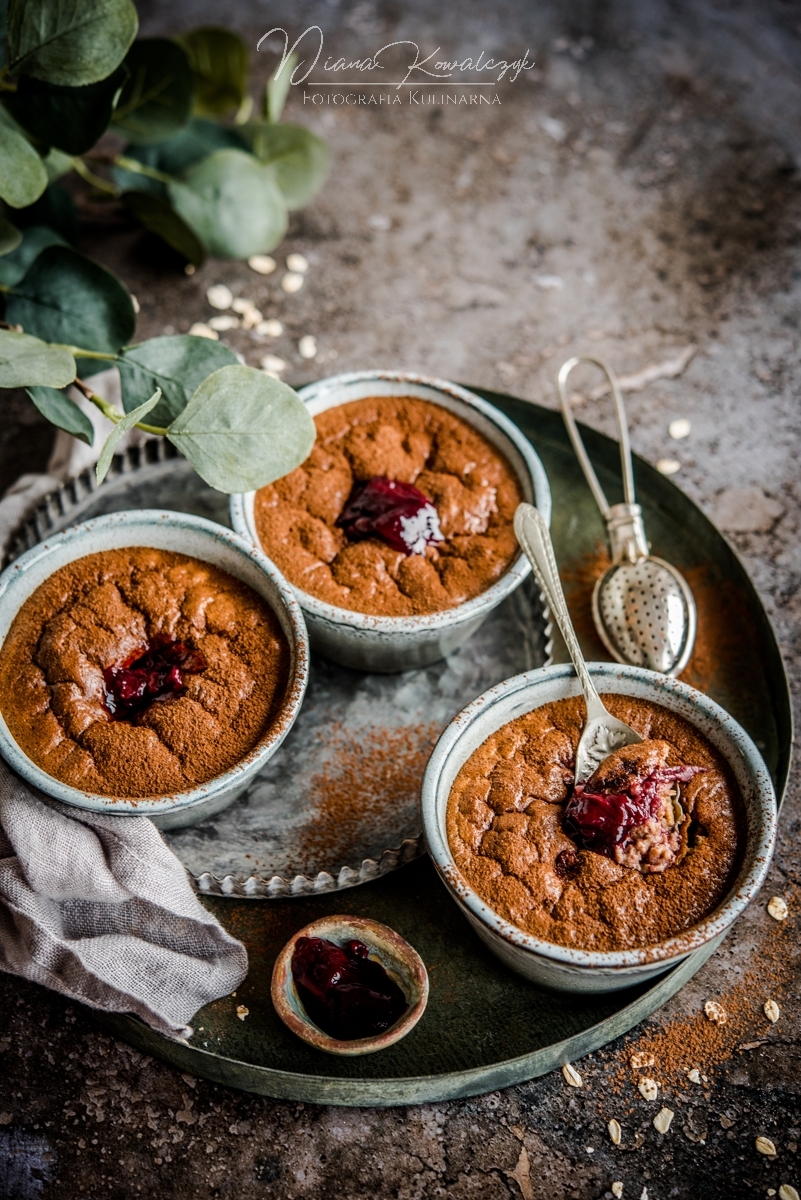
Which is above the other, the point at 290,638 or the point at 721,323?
the point at 721,323

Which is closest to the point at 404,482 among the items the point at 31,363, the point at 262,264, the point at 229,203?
the point at 31,363

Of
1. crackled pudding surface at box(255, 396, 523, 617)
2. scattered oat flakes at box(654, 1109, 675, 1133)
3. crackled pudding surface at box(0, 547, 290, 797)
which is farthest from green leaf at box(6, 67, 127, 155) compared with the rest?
scattered oat flakes at box(654, 1109, 675, 1133)

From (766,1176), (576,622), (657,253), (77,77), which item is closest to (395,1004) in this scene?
(766,1176)

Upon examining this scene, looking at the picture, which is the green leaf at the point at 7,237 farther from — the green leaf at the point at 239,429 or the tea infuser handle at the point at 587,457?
the tea infuser handle at the point at 587,457

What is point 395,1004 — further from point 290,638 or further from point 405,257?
point 405,257

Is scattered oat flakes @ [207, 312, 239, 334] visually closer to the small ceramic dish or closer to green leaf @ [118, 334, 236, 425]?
green leaf @ [118, 334, 236, 425]

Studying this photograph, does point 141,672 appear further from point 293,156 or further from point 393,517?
point 293,156
